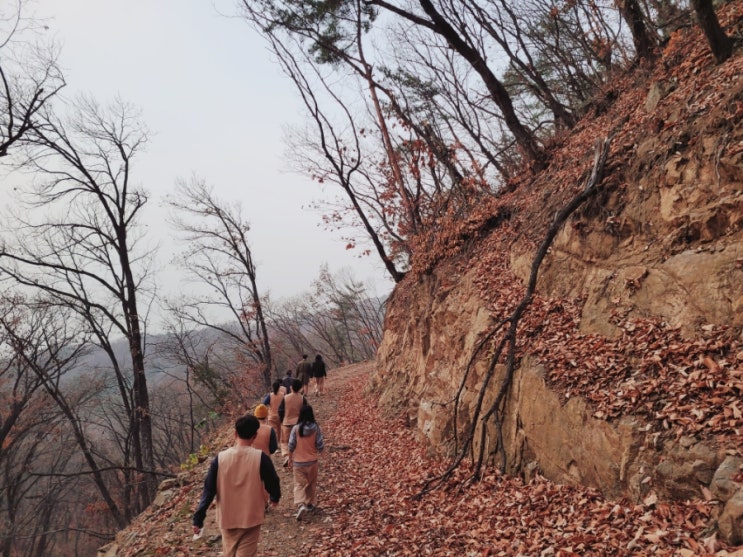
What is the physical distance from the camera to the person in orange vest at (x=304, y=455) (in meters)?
6.62

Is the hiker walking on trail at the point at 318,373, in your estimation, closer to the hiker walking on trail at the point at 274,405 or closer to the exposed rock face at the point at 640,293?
the hiker walking on trail at the point at 274,405

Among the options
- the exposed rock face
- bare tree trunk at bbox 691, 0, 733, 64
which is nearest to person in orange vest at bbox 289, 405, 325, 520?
the exposed rock face

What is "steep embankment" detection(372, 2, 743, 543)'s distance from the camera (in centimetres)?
389

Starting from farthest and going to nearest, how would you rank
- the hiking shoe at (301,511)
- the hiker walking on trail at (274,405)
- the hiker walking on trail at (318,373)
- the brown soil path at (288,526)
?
the hiker walking on trail at (318,373) < the hiker walking on trail at (274,405) < the hiking shoe at (301,511) < the brown soil path at (288,526)

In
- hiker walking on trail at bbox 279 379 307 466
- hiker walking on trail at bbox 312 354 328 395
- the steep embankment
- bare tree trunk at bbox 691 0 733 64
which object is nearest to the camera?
the steep embankment

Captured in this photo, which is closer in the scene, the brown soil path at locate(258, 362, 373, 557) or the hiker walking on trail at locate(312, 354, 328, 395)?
the brown soil path at locate(258, 362, 373, 557)

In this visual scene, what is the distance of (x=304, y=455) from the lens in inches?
261

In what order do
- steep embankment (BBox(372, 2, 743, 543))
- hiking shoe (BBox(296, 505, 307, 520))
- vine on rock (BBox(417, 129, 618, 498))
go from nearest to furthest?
steep embankment (BBox(372, 2, 743, 543))
vine on rock (BBox(417, 129, 618, 498))
hiking shoe (BBox(296, 505, 307, 520))

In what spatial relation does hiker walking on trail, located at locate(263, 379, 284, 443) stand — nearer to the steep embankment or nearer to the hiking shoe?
the hiking shoe

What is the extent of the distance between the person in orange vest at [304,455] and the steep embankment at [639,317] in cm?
267

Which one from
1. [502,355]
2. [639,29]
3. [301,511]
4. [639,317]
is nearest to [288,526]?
[301,511]

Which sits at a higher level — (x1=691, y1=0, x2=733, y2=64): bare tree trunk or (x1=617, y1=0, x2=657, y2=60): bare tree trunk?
(x1=617, y1=0, x2=657, y2=60): bare tree trunk

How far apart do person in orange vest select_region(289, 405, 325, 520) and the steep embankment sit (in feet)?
8.77

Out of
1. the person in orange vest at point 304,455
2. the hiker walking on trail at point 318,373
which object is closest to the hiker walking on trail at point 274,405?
the person in orange vest at point 304,455
